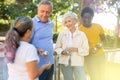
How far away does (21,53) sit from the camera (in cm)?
262

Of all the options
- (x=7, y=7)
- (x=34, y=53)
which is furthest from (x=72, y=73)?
(x=7, y=7)

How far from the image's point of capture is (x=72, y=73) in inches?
156

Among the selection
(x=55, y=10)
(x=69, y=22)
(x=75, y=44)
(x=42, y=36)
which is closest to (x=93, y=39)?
(x=75, y=44)

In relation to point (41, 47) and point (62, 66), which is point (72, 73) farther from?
point (41, 47)

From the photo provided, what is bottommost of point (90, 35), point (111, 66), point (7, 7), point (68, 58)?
point (111, 66)

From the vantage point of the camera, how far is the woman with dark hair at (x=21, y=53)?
2600mm

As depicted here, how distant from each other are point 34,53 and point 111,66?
4.35 m

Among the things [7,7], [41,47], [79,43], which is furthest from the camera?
[7,7]

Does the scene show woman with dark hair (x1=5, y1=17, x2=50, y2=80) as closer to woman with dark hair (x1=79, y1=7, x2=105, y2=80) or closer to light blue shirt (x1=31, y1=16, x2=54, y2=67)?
light blue shirt (x1=31, y1=16, x2=54, y2=67)

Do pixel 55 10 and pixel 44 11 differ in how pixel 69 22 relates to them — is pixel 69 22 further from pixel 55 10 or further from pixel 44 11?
pixel 55 10

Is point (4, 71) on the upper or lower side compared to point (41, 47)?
lower

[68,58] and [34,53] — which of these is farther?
[68,58]

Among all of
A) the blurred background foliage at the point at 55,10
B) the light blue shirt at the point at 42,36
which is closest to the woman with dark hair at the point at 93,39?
the light blue shirt at the point at 42,36

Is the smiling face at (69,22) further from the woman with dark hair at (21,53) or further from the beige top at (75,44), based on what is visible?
the woman with dark hair at (21,53)
